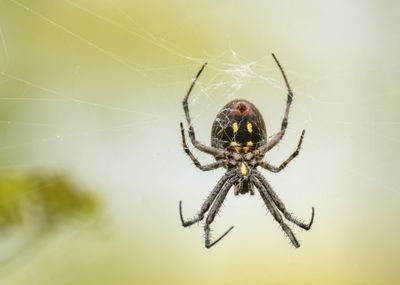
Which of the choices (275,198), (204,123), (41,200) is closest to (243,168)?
(275,198)

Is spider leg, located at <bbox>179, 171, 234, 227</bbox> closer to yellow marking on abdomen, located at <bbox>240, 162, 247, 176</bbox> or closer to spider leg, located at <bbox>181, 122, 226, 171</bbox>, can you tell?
yellow marking on abdomen, located at <bbox>240, 162, 247, 176</bbox>

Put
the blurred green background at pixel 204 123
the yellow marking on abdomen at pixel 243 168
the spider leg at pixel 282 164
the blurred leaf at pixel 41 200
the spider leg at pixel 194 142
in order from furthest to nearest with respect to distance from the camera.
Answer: the blurred green background at pixel 204 123 → the yellow marking on abdomen at pixel 243 168 → the spider leg at pixel 282 164 → the spider leg at pixel 194 142 → the blurred leaf at pixel 41 200

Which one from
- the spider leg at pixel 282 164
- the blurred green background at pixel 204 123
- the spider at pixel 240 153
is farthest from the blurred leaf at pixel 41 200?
the blurred green background at pixel 204 123

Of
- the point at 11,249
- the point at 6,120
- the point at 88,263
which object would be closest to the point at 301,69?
the point at 88,263

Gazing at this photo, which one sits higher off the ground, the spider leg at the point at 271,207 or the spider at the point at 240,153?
the spider at the point at 240,153

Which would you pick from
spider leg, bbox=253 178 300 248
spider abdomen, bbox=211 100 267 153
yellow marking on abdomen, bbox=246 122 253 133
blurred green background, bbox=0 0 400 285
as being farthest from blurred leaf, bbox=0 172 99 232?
blurred green background, bbox=0 0 400 285

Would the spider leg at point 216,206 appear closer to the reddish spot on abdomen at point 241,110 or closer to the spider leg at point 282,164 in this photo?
the spider leg at point 282,164

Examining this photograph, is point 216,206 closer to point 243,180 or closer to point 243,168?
point 243,180
